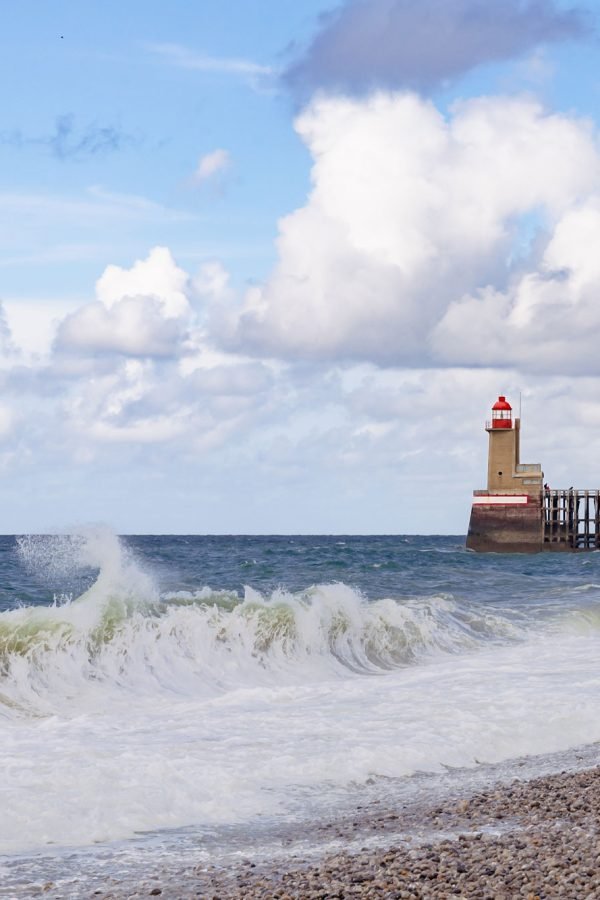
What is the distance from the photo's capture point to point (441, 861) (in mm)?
5457

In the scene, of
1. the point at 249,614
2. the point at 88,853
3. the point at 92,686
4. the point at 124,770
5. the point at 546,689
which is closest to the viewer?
the point at 88,853

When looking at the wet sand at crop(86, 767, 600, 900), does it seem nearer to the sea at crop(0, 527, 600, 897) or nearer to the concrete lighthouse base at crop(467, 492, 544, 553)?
the sea at crop(0, 527, 600, 897)

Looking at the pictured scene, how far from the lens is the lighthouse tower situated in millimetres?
49750

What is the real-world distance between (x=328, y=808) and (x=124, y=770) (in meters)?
1.63

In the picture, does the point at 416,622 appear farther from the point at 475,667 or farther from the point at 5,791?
the point at 5,791

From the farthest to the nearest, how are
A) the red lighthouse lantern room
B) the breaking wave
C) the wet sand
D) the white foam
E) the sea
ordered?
the red lighthouse lantern room
the breaking wave
the white foam
the sea
the wet sand

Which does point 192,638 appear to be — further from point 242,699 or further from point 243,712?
point 243,712

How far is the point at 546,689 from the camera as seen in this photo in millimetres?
11844

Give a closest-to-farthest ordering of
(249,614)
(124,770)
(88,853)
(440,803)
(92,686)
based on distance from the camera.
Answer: (88,853) → (440,803) → (124,770) → (92,686) → (249,614)

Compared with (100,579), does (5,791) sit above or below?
below

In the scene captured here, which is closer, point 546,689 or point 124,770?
point 124,770

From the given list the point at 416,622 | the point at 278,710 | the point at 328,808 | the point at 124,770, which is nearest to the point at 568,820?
the point at 328,808

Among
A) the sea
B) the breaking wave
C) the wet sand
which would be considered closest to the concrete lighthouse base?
the sea

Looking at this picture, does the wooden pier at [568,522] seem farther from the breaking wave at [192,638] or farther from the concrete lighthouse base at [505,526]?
the breaking wave at [192,638]
